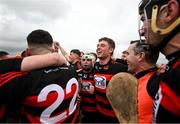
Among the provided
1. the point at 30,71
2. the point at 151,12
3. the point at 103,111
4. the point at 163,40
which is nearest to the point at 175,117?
the point at 163,40

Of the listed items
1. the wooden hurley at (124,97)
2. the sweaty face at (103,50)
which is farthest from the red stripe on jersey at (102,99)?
the wooden hurley at (124,97)

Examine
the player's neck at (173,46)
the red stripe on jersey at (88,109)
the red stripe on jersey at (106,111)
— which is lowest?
the red stripe on jersey at (88,109)

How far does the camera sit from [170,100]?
1568mm

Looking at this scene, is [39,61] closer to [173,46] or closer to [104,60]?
[173,46]

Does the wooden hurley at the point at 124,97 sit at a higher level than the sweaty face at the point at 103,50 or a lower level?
lower

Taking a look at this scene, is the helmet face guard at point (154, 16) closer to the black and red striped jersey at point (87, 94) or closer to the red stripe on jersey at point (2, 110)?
the red stripe on jersey at point (2, 110)

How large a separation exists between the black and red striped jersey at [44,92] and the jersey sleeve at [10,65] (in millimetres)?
41

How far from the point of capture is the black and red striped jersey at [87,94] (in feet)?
21.2

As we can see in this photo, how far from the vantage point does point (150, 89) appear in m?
2.71

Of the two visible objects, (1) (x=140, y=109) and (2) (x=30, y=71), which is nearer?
(1) (x=140, y=109)

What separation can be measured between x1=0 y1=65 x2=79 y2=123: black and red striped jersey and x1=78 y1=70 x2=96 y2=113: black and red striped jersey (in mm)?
3090

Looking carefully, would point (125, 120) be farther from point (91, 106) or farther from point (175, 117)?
point (91, 106)

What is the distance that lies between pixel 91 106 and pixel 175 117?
5021mm

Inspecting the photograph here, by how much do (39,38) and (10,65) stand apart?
0.53 metres
